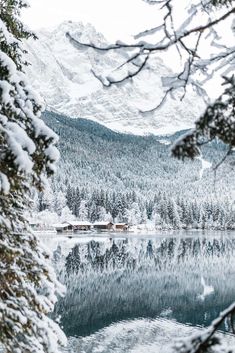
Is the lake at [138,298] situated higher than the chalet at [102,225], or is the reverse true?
the chalet at [102,225]

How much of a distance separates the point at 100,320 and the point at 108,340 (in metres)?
4.72

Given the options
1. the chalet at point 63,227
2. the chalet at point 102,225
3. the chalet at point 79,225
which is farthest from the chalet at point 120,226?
the chalet at point 63,227

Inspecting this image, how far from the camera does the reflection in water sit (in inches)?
1272

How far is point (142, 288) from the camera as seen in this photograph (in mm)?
43062

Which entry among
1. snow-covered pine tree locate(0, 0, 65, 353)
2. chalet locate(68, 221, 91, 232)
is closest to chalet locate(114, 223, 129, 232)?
chalet locate(68, 221, 91, 232)

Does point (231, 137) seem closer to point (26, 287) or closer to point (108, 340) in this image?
point (26, 287)

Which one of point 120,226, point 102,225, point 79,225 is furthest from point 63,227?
point 120,226

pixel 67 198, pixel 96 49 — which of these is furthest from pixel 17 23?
pixel 67 198

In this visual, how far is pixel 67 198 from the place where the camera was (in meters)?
162

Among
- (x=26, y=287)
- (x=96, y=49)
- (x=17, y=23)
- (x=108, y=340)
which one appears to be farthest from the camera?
(x=108, y=340)

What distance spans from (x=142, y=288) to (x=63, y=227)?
9569 cm

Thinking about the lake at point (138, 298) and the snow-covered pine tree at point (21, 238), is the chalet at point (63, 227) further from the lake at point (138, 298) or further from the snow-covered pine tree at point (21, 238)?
the snow-covered pine tree at point (21, 238)

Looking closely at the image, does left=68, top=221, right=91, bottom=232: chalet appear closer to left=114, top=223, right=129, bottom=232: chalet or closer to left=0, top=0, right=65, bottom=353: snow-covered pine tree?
left=114, top=223, right=129, bottom=232: chalet

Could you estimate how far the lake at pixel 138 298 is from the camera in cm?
2720
